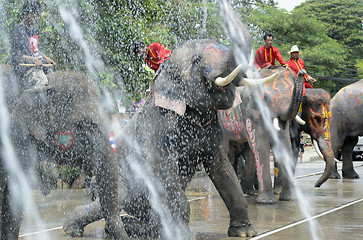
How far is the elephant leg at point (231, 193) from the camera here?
20.4 feet

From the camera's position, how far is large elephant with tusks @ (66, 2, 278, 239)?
5.69 metres

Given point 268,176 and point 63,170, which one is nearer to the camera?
point 268,176

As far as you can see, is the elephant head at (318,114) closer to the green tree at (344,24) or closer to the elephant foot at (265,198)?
the elephant foot at (265,198)

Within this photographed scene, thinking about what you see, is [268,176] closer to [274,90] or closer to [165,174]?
[274,90]

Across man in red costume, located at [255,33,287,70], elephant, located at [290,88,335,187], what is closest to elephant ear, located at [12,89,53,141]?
man in red costume, located at [255,33,287,70]

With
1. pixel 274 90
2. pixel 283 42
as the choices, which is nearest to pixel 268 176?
pixel 274 90

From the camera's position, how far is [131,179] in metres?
6.25

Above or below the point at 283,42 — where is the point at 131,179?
below

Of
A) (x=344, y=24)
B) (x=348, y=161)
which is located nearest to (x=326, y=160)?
(x=348, y=161)

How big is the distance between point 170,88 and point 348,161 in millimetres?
9540

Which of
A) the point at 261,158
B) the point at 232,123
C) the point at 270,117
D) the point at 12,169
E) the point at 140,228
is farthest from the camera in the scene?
the point at 232,123

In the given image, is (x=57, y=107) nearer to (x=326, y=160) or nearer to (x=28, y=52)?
(x=28, y=52)

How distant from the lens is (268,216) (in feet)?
24.7

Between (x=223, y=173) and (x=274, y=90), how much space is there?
335 cm
